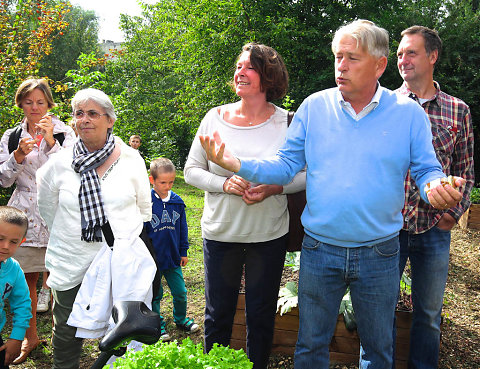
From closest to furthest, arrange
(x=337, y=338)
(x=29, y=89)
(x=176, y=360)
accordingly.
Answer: (x=176, y=360) → (x=337, y=338) → (x=29, y=89)

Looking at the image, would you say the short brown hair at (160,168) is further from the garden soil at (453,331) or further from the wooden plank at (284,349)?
the wooden plank at (284,349)

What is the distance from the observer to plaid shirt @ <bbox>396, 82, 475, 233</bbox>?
8.94 ft

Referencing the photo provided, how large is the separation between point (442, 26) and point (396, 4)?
10.9 feet

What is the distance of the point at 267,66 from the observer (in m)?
2.73

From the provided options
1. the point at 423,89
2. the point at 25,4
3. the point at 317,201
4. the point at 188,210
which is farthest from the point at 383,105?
the point at 188,210

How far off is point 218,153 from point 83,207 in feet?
2.95

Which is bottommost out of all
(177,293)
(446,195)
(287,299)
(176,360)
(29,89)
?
(177,293)

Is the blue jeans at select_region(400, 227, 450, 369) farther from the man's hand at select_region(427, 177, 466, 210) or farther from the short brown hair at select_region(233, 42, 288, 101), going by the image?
the short brown hair at select_region(233, 42, 288, 101)

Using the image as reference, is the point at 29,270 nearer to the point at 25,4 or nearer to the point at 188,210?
the point at 25,4

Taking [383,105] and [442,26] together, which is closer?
[383,105]

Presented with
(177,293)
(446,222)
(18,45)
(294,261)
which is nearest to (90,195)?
(177,293)

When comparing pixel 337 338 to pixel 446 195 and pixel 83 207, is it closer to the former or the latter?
Result: pixel 446 195

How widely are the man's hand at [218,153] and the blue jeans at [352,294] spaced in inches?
22.2

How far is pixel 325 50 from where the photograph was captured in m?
14.4
